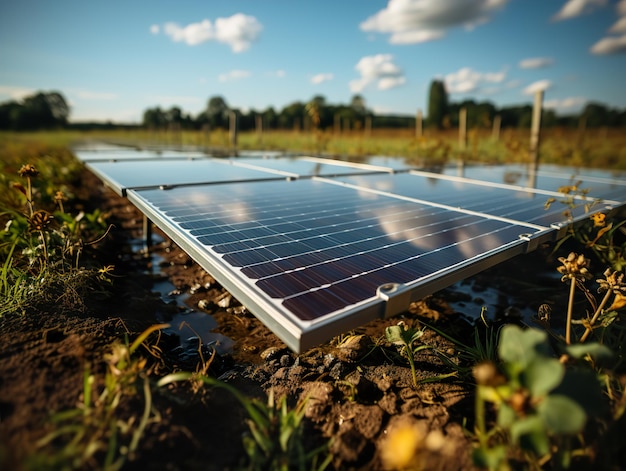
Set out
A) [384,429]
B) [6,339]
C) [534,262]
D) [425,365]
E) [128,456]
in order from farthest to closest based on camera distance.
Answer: [534,262]
[425,365]
[6,339]
[384,429]
[128,456]

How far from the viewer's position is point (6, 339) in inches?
77.4

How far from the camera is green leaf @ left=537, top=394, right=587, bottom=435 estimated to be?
1049 mm

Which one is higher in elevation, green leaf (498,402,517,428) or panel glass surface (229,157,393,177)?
panel glass surface (229,157,393,177)

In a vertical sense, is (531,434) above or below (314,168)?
below

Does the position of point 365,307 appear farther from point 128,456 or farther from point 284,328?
point 128,456

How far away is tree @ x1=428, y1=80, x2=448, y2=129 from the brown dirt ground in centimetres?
5350

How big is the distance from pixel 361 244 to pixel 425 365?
0.93 m

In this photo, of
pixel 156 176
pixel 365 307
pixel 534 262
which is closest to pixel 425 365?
pixel 365 307

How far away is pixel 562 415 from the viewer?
108cm

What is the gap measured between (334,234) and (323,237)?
117 millimetres

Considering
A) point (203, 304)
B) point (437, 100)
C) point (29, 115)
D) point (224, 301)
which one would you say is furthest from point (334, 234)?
point (437, 100)

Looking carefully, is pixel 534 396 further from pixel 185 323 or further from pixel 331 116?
pixel 331 116

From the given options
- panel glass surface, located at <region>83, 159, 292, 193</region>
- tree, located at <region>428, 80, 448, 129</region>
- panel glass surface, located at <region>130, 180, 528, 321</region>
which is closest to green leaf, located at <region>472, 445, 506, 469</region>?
panel glass surface, located at <region>130, 180, 528, 321</region>

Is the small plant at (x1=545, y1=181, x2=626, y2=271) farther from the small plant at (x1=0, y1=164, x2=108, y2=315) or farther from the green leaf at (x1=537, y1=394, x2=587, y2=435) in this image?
the small plant at (x1=0, y1=164, x2=108, y2=315)
